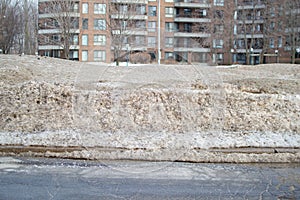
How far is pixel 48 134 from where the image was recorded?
30.6 feet

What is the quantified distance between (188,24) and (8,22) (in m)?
23.5

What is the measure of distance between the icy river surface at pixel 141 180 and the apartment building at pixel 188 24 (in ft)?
26.8

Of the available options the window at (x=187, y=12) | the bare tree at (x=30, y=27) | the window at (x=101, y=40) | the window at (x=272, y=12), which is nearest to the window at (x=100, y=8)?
the window at (x=101, y=40)

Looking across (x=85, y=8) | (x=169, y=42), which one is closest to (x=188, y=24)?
(x=85, y=8)

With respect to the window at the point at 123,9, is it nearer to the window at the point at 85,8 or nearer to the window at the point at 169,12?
the window at the point at 85,8

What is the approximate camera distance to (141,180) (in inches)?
241

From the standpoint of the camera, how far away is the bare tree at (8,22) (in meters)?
37.0

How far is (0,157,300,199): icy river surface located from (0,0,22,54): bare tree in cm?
3285

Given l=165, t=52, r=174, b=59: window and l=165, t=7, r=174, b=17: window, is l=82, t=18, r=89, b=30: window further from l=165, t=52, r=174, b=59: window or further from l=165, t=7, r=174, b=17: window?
l=165, t=52, r=174, b=59: window

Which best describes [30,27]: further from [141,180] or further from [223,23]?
[141,180]

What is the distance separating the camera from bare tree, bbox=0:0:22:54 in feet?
122

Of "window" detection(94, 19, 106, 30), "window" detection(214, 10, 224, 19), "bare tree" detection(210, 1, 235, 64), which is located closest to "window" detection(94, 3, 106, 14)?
"window" detection(94, 19, 106, 30)

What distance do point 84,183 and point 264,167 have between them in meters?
3.72

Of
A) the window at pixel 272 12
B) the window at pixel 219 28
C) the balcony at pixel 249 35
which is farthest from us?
the window at pixel 272 12
